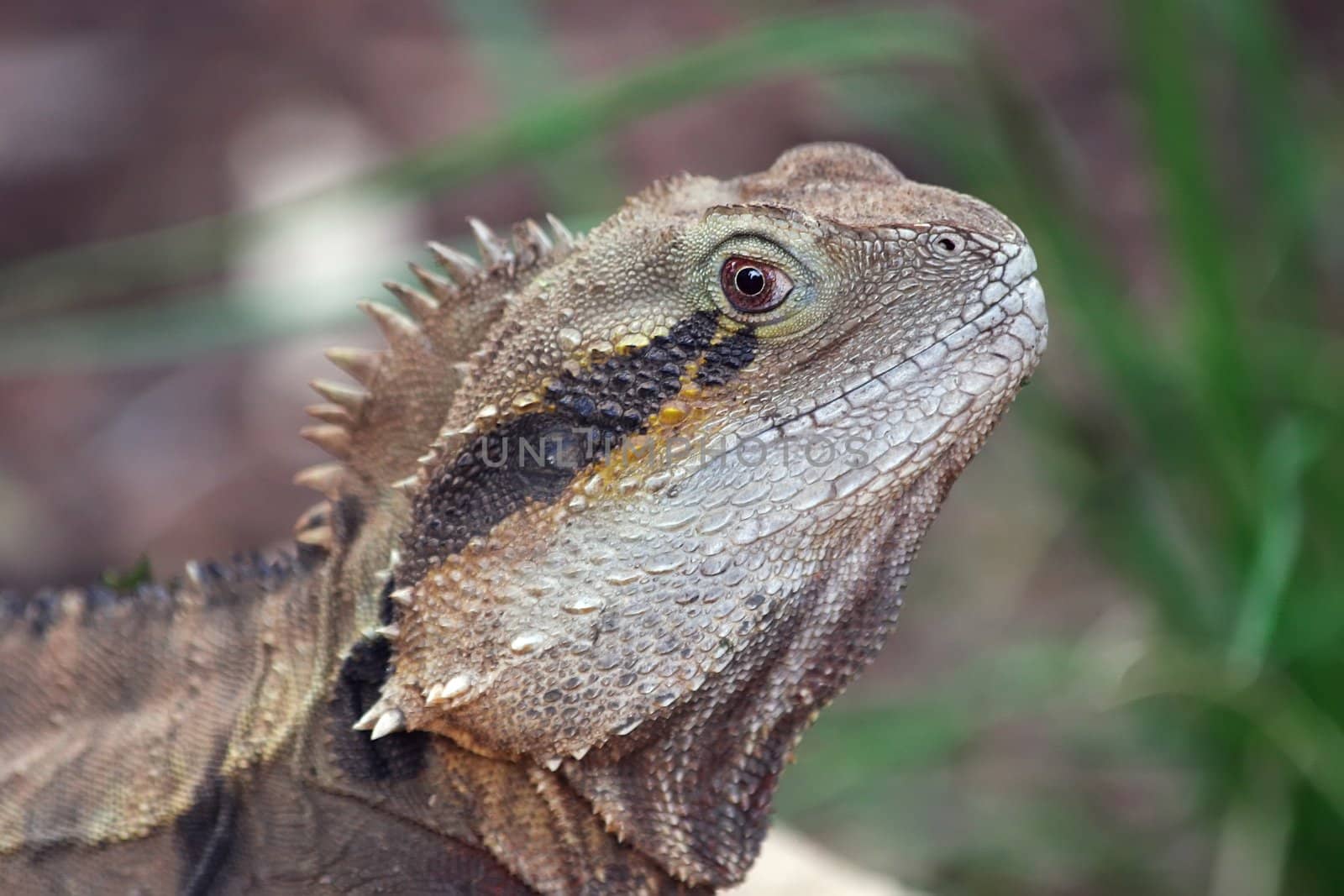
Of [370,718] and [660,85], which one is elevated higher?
[660,85]

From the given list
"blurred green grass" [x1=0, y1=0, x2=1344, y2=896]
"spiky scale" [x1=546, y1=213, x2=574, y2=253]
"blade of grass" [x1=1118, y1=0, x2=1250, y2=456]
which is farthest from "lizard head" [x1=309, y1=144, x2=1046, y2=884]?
"blade of grass" [x1=1118, y1=0, x2=1250, y2=456]

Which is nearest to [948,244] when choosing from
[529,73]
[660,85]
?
[660,85]

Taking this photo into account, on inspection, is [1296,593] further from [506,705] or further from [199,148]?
[199,148]

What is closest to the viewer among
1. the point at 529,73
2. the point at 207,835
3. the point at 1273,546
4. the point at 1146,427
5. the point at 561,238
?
the point at 207,835

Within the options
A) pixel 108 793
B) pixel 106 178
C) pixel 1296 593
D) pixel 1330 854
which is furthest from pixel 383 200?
pixel 106 178

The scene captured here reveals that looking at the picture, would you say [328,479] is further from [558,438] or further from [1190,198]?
[1190,198]

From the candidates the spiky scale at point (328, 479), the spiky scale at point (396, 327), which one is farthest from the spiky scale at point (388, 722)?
the spiky scale at point (396, 327)

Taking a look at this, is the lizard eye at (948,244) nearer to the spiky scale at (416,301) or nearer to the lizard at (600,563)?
the lizard at (600,563)
